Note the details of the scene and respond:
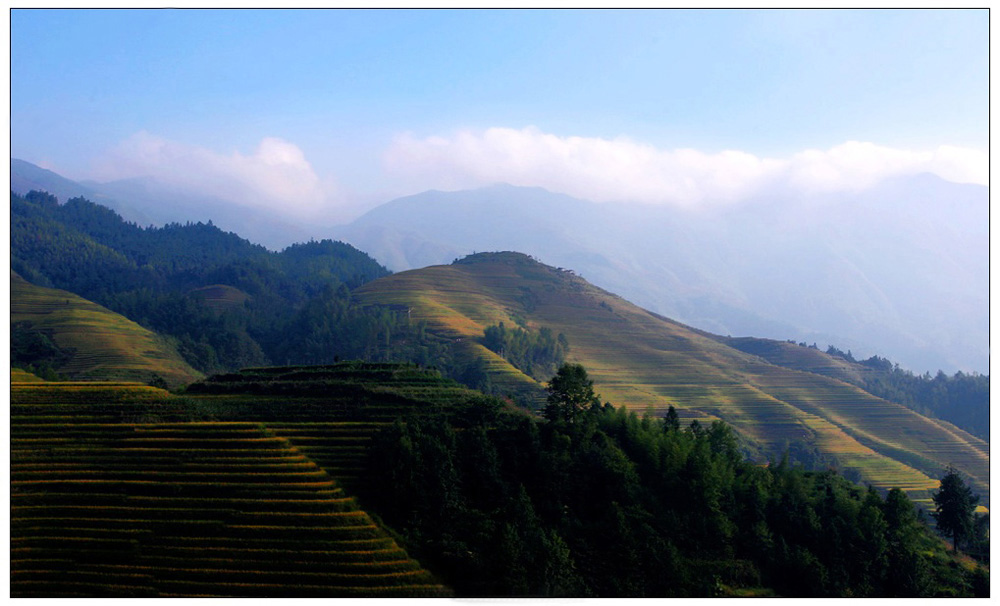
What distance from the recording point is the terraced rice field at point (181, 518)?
65.2 feet

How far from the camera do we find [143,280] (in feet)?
326

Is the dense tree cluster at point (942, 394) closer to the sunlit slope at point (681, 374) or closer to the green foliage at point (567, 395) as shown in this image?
the sunlit slope at point (681, 374)

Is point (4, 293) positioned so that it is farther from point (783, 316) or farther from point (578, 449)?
point (783, 316)

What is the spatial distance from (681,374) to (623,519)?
4578cm

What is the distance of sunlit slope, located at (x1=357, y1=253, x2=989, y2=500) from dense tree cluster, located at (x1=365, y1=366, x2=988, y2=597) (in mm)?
20683

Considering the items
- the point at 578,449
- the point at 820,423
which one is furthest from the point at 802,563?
the point at 820,423

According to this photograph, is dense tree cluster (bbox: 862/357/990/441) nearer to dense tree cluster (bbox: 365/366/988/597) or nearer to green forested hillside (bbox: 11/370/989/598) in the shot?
green forested hillside (bbox: 11/370/989/598)

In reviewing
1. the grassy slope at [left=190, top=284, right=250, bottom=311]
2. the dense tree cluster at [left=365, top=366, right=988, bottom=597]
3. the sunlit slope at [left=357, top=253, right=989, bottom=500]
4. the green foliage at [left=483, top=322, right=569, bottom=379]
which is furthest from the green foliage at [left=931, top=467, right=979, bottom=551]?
the grassy slope at [left=190, top=284, right=250, bottom=311]

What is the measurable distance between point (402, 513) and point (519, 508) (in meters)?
3.75

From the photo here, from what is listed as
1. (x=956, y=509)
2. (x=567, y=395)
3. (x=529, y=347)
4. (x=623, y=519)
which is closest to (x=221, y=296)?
(x=529, y=347)

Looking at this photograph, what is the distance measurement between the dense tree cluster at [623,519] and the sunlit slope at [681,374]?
20.7m

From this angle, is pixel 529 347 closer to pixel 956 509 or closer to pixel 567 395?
pixel 567 395

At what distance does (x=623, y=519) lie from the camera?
78.7 feet

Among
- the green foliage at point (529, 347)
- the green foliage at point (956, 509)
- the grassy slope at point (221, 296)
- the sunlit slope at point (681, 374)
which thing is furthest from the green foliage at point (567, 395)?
the grassy slope at point (221, 296)
